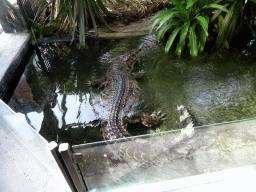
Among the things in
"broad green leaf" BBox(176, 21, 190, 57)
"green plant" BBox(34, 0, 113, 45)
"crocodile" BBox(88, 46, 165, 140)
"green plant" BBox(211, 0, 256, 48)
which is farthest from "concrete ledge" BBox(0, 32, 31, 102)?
"green plant" BBox(211, 0, 256, 48)

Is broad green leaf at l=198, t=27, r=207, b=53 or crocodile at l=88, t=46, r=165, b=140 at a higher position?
broad green leaf at l=198, t=27, r=207, b=53

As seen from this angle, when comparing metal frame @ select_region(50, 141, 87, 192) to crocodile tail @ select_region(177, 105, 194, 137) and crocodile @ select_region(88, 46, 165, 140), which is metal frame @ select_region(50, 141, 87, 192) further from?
crocodile tail @ select_region(177, 105, 194, 137)

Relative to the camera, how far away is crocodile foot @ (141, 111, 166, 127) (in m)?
2.63

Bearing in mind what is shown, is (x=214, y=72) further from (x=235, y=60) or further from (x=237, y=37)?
(x=237, y=37)

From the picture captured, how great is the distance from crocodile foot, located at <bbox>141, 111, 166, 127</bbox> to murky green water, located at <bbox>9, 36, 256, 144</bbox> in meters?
0.07

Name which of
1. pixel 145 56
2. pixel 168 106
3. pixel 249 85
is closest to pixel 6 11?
pixel 145 56

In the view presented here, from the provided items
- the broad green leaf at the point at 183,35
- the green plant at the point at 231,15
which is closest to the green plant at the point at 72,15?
the broad green leaf at the point at 183,35

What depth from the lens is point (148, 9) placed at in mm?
5828

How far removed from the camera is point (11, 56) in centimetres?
355

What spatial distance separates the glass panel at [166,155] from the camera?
1247mm

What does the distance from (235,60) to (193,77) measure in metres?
1.01

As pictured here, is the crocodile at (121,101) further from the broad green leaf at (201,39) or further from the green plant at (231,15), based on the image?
the green plant at (231,15)

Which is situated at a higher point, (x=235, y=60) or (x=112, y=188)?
(x=112, y=188)

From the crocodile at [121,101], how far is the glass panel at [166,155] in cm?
97
